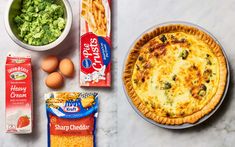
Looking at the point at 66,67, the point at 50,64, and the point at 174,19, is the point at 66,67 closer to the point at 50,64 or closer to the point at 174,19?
the point at 50,64

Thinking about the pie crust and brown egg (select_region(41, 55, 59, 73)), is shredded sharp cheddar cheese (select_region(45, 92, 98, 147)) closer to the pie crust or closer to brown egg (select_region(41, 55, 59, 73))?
brown egg (select_region(41, 55, 59, 73))

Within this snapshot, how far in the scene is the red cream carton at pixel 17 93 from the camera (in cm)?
168

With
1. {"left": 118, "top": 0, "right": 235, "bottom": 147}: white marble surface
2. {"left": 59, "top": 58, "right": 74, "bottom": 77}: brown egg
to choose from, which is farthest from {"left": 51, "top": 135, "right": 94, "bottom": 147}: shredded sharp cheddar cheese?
{"left": 59, "top": 58, "right": 74, "bottom": 77}: brown egg

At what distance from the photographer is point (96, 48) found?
1.73 meters

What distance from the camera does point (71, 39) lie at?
1752 millimetres

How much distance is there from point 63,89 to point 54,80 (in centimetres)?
6

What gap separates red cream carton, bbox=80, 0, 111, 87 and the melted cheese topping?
0.40 feet

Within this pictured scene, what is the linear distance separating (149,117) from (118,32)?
0.33 meters

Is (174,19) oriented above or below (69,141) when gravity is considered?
above

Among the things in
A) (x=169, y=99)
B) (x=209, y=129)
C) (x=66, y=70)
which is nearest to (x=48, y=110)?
(x=66, y=70)

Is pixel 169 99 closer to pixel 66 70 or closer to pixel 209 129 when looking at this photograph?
pixel 209 129

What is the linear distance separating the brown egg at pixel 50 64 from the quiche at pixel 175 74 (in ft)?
0.83

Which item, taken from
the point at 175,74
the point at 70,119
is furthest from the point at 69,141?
the point at 175,74

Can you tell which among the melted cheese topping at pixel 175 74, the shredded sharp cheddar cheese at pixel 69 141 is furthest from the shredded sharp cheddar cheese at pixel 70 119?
the melted cheese topping at pixel 175 74
